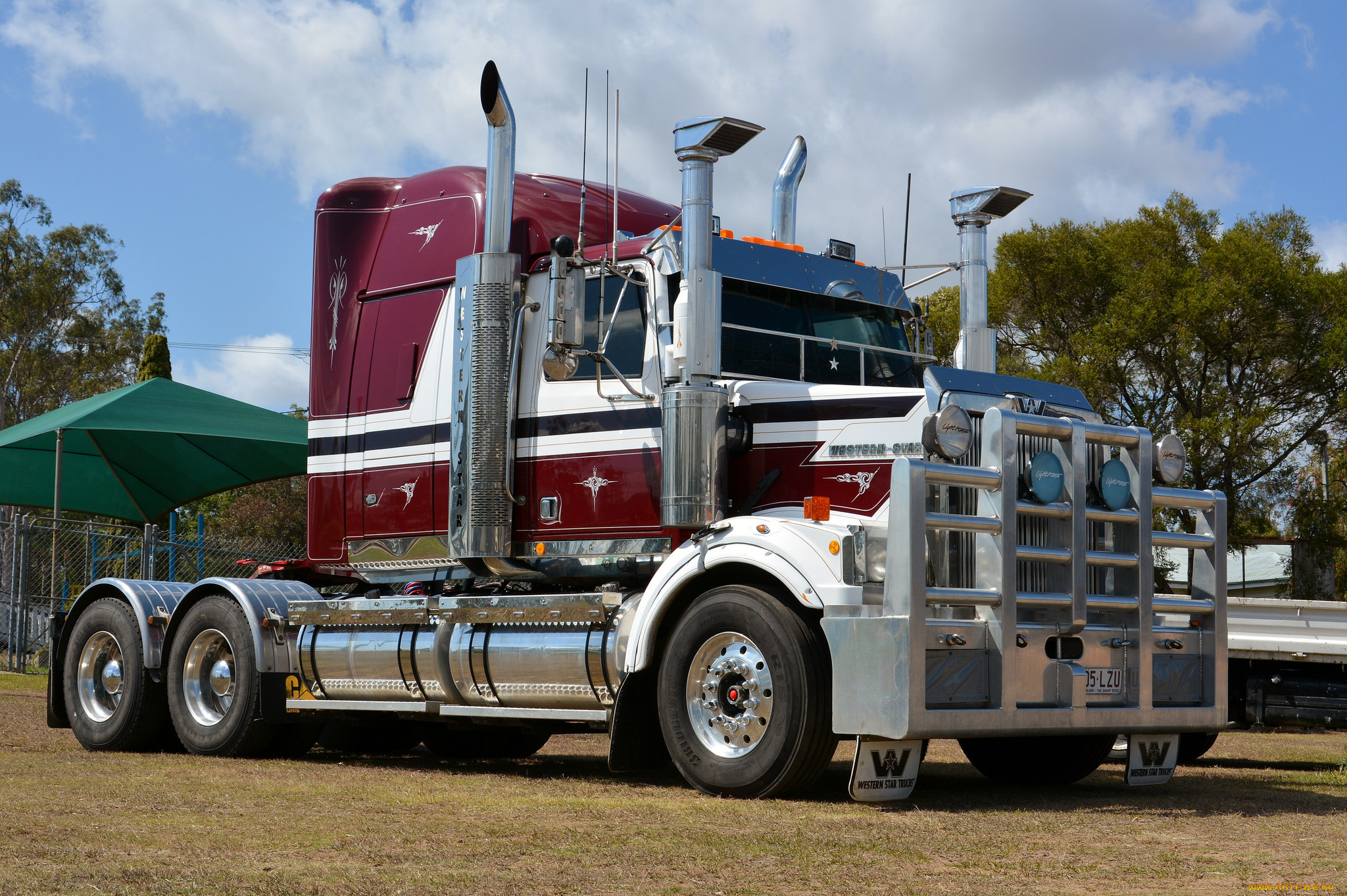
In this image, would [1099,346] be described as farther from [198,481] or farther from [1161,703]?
Result: [1161,703]

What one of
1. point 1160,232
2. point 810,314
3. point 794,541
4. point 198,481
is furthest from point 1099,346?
point 794,541

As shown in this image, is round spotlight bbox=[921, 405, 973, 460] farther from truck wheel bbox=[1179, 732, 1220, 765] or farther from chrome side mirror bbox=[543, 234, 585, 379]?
truck wheel bbox=[1179, 732, 1220, 765]

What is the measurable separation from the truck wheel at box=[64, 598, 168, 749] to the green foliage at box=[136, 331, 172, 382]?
32.9 m

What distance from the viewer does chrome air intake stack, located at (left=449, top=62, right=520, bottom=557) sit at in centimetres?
986

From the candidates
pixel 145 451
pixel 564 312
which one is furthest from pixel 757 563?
pixel 145 451

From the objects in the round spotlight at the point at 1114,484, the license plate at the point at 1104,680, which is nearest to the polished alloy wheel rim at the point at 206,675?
the license plate at the point at 1104,680

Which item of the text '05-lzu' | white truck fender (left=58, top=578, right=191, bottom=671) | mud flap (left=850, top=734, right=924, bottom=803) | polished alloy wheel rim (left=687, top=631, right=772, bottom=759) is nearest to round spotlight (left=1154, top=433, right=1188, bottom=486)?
the text '05-lzu'

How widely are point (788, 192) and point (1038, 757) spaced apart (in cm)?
449

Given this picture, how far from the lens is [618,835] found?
6.38 metres

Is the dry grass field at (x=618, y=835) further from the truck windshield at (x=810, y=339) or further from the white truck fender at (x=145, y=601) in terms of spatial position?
the truck windshield at (x=810, y=339)

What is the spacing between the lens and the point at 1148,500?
27.6 feet

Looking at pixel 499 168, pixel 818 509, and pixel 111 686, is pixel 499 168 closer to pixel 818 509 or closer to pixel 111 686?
pixel 818 509

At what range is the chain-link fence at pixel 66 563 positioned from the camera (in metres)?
20.1

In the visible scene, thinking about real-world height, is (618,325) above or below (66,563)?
above
